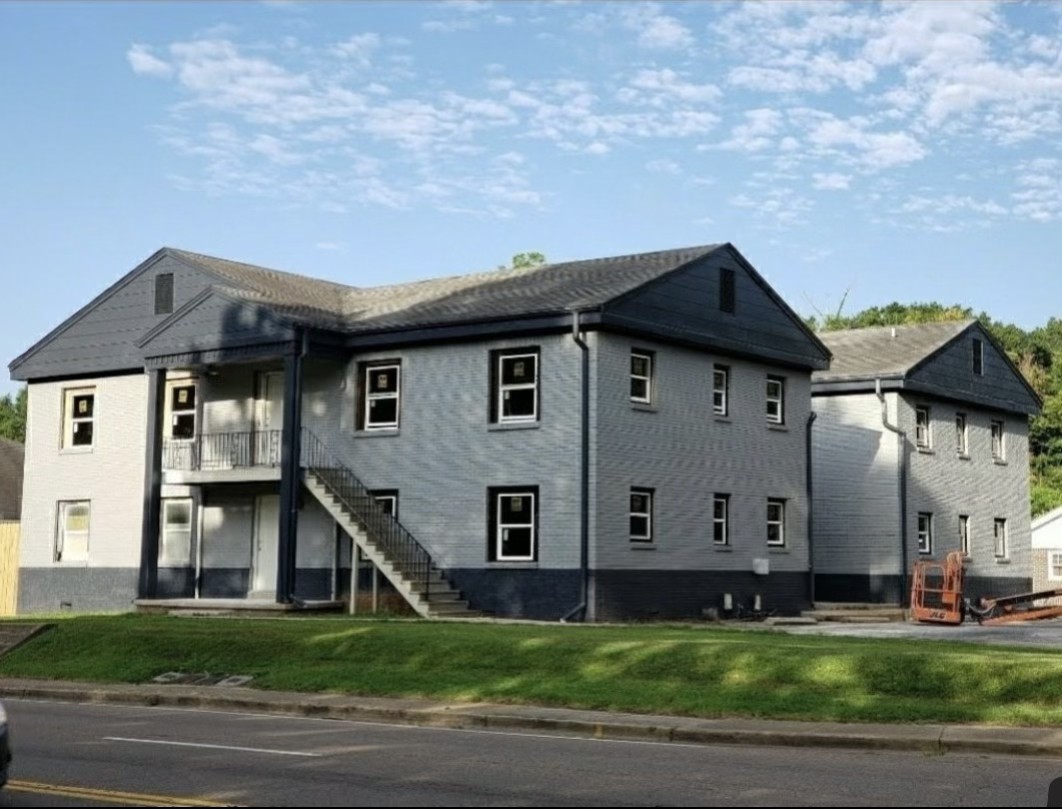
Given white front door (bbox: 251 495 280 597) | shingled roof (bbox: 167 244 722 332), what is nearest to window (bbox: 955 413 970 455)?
shingled roof (bbox: 167 244 722 332)

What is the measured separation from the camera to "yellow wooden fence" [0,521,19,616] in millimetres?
40500

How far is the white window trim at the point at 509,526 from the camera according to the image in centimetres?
3109

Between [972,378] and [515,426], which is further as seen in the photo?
[972,378]

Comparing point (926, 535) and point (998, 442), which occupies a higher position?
point (998, 442)

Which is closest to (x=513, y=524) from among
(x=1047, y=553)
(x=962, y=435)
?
(x=962, y=435)

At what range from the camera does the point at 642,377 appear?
3219 centimetres

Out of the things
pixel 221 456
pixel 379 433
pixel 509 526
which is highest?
pixel 379 433

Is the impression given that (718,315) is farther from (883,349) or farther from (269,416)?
(269,416)

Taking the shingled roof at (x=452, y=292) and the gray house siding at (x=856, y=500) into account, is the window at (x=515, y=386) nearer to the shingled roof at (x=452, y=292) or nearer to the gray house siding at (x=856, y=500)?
the shingled roof at (x=452, y=292)

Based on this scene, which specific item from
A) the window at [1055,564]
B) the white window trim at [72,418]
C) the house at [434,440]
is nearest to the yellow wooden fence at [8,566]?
the house at [434,440]

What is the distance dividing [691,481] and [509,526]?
14.6 feet

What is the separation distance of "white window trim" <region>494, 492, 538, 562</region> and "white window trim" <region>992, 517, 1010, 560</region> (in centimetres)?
1971

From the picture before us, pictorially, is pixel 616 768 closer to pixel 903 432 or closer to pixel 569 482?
pixel 569 482

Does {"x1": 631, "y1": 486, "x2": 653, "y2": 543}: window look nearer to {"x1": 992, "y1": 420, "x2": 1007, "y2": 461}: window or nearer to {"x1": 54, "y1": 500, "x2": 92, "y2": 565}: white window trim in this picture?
{"x1": 54, "y1": 500, "x2": 92, "y2": 565}: white window trim
